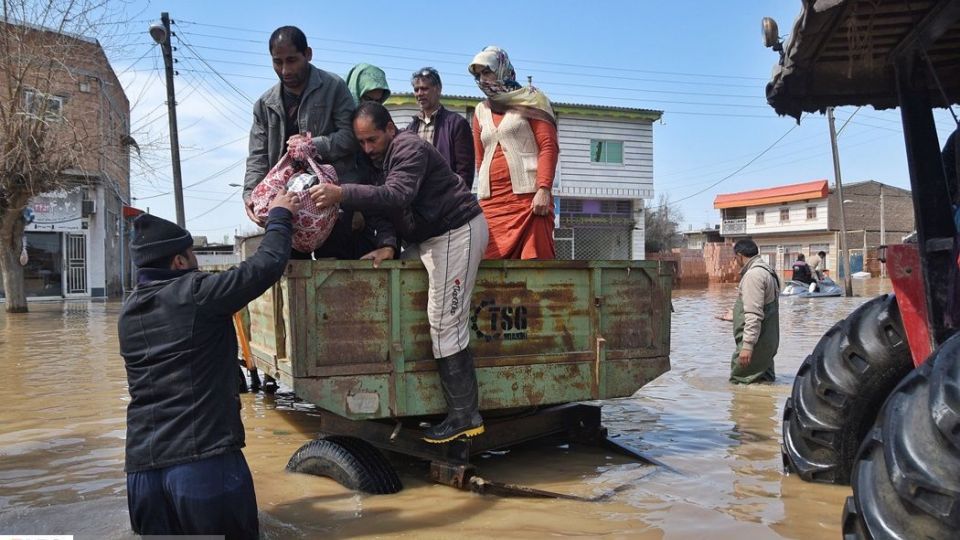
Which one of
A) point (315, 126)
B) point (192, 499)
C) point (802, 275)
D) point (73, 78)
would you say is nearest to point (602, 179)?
point (802, 275)

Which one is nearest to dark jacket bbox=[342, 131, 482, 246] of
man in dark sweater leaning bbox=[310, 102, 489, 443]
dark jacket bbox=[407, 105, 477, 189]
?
man in dark sweater leaning bbox=[310, 102, 489, 443]

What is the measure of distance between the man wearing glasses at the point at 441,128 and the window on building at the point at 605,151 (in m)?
21.6

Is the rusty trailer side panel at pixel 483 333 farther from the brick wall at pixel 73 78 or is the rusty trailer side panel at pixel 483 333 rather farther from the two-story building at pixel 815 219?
the two-story building at pixel 815 219

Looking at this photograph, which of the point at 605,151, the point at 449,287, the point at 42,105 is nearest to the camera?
the point at 449,287

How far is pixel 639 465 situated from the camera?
15.4 feet

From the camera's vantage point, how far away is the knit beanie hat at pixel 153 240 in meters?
2.94

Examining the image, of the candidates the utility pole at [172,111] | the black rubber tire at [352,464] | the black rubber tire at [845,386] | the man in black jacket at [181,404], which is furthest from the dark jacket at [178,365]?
the utility pole at [172,111]

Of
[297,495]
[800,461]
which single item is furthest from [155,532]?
[800,461]

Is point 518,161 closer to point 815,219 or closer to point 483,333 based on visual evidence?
point 483,333

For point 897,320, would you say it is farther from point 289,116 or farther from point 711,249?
point 711,249

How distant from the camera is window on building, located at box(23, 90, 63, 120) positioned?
1608cm

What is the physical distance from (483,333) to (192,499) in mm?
1917

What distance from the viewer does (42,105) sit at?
16094mm

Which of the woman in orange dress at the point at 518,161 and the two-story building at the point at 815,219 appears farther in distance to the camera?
the two-story building at the point at 815,219
